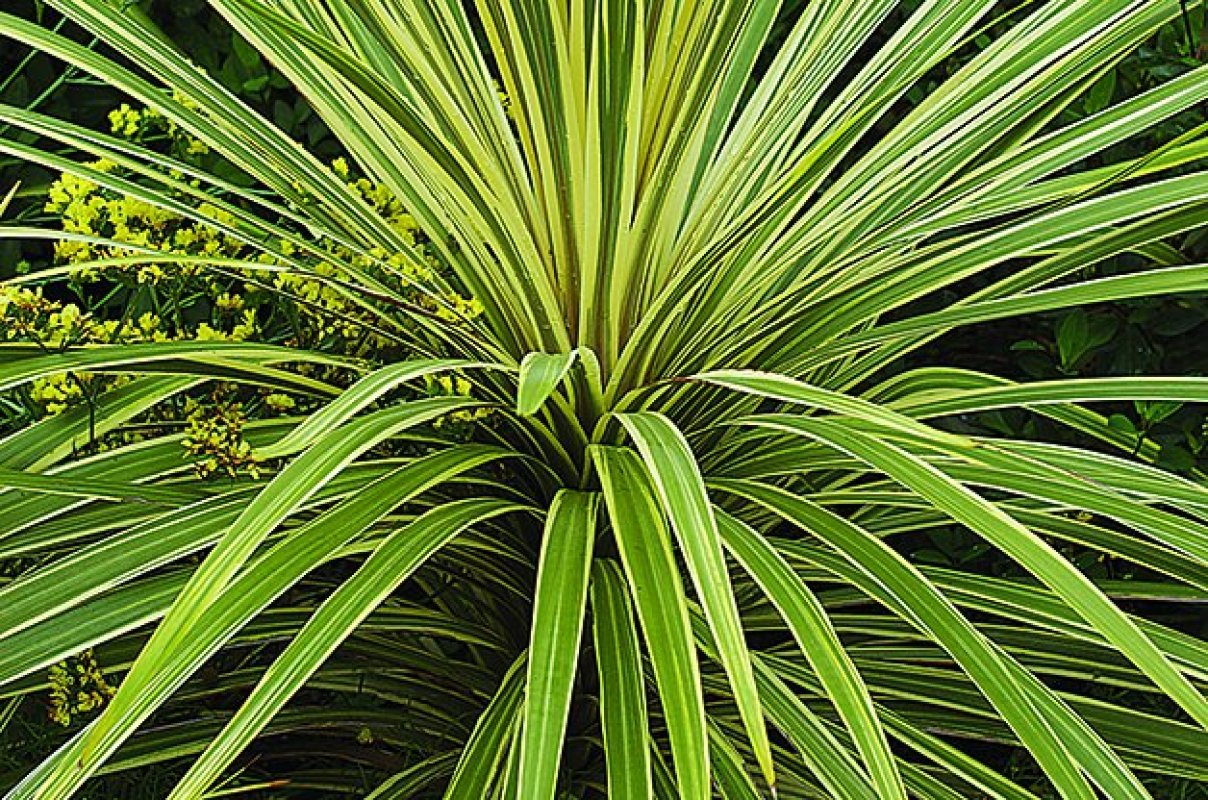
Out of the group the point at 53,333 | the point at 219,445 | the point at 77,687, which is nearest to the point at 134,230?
the point at 53,333

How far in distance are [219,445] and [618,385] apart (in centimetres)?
31

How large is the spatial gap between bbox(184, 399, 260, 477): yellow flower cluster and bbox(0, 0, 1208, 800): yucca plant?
0.03m

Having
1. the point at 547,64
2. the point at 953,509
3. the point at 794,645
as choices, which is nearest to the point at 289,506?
the point at 953,509

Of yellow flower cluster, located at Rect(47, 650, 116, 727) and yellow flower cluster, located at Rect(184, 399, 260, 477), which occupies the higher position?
yellow flower cluster, located at Rect(184, 399, 260, 477)

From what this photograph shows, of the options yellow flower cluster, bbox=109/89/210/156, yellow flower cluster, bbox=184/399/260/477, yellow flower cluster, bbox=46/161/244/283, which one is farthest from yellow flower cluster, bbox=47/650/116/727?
yellow flower cluster, bbox=109/89/210/156

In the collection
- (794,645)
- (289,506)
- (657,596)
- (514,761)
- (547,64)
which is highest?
(547,64)

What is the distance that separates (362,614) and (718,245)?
1.32 ft

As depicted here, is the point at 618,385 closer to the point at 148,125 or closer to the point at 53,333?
the point at 53,333

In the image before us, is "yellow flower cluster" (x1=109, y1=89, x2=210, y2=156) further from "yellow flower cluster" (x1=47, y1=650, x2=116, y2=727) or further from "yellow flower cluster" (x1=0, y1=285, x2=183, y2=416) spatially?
"yellow flower cluster" (x1=47, y1=650, x2=116, y2=727)

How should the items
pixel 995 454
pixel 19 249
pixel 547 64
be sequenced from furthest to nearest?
pixel 19 249, pixel 547 64, pixel 995 454

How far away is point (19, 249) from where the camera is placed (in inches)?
82.3

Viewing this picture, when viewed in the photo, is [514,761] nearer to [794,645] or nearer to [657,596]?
[657,596]

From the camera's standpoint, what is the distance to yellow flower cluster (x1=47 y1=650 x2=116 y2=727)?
1148 millimetres

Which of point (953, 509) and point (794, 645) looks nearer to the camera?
point (953, 509)
